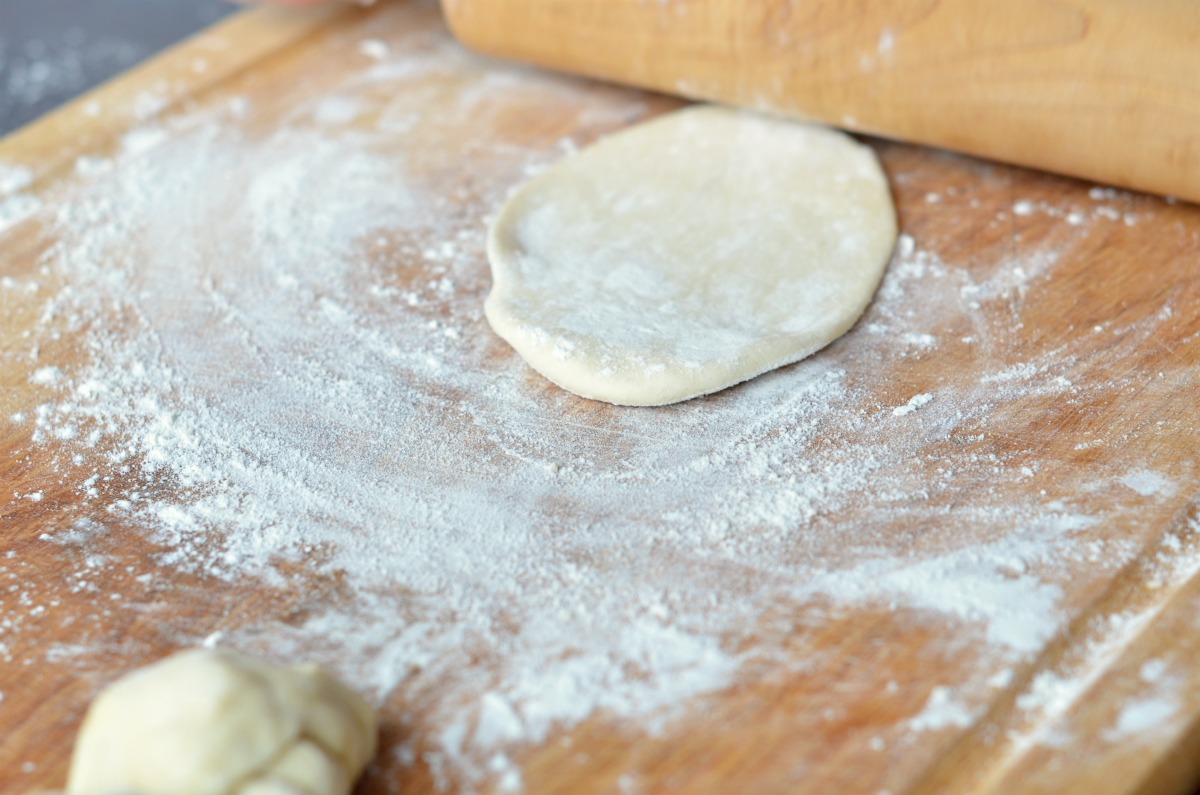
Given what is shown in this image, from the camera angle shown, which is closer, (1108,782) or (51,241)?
(1108,782)

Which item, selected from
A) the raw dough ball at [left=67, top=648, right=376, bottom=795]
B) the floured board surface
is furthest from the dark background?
the raw dough ball at [left=67, top=648, right=376, bottom=795]

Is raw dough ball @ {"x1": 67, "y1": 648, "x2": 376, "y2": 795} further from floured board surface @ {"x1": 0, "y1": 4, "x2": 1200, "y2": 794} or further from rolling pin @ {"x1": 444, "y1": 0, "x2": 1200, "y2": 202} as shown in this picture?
rolling pin @ {"x1": 444, "y1": 0, "x2": 1200, "y2": 202}

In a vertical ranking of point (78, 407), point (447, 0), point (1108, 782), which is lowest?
point (1108, 782)

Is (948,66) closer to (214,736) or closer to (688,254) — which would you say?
(688,254)

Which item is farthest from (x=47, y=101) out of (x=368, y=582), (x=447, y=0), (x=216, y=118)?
(x=368, y=582)

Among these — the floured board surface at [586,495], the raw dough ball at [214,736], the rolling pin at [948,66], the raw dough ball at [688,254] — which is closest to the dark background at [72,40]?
the floured board surface at [586,495]

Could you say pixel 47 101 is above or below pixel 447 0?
below

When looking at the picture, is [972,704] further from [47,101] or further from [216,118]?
[47,101]

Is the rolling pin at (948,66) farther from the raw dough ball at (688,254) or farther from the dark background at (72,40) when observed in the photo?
the dark background at (72,40)
